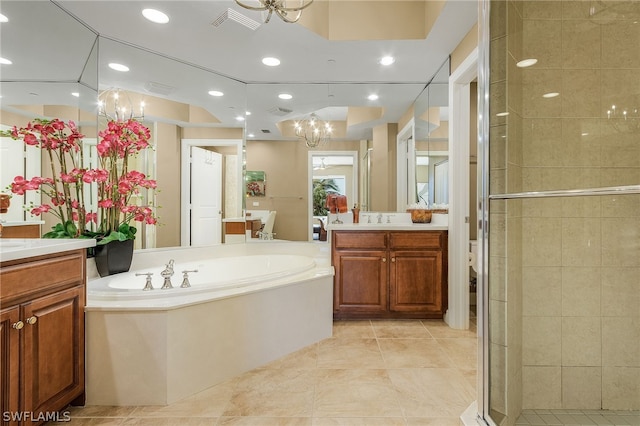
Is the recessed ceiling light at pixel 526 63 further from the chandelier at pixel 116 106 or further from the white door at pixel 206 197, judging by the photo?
the chandelier at pixel 116 106

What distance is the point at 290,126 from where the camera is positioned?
3.35 meters

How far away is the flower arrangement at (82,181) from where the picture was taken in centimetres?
191

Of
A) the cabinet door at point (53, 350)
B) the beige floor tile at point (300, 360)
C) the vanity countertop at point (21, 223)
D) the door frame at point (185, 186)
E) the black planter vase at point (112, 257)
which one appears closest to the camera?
the cabinet door at point (53, 350)

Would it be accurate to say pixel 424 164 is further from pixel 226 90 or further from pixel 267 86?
pixel 226 90

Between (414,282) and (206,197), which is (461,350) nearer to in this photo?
(414,282)

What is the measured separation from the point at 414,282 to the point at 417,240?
1.26ft

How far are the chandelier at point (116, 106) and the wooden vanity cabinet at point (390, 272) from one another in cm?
206

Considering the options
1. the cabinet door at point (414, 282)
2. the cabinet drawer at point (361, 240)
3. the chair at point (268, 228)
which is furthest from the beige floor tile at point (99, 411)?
the cabinet door at point (414, 282)

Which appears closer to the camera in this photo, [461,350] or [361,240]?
[461,350]

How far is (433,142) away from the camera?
302 centimetres

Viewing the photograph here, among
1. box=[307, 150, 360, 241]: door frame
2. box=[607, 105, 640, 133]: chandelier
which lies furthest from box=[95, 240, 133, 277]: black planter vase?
box=[607, 105, 640, 133]: chandelier

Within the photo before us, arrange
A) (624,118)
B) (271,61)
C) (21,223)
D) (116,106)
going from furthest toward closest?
(271,61) → (116,106) → (21,223) → (624,118)

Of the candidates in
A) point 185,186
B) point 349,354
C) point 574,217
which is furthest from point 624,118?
point 185,186

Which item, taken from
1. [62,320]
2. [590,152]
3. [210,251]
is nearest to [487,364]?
[590,152]
